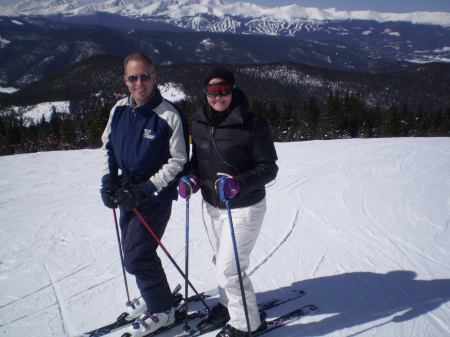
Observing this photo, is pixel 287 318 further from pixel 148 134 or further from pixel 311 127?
pixel 311 127

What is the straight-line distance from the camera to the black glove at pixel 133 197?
2281 mm

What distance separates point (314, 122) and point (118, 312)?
4054 cm

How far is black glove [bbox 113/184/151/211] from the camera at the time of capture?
2281 mm

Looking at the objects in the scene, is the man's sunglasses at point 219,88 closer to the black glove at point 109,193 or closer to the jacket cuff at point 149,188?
the jacket cuff at point 149,188

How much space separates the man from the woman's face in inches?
12.2

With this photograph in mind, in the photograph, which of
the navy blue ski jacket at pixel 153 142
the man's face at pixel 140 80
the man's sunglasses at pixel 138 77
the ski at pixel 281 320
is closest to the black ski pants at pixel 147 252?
the navy blue ski jacket at pixel 153 142

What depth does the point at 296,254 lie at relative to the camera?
13.1 ft

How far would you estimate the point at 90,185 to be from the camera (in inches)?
284

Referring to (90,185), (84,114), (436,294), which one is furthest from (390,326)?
(84,114)

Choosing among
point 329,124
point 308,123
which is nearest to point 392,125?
point 329,124

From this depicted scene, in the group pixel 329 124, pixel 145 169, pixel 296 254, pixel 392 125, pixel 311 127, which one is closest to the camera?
pixel 145 169

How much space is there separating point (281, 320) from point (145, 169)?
6.14 ft

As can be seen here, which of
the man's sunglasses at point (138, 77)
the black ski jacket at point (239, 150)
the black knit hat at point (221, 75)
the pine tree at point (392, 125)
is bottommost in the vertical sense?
the pine tree at point (392, 125)

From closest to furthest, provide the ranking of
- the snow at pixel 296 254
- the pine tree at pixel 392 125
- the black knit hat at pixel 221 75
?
the black knit hat at pixel 221 75
the snow at pixel 296 254
the pine tree at pixel 392 125
